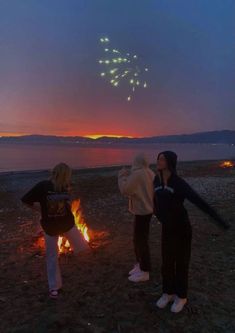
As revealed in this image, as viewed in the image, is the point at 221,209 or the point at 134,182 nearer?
the point at 134,182

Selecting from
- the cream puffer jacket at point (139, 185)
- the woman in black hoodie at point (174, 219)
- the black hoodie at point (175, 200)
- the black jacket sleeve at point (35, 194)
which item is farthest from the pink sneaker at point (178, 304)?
the black jacket sleeve at point (35, 194)

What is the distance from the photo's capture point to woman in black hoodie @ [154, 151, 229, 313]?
5.88m

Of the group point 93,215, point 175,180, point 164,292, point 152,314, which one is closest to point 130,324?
point 152,314

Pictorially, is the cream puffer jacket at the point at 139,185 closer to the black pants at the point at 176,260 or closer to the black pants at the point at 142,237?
the black pants at the point at 142,237

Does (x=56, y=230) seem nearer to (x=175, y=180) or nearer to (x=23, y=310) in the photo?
(x=23, y=310)

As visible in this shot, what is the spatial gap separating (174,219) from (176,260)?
0.67 m

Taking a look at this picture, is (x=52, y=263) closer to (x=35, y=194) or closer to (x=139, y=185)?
(x=35, y=194)

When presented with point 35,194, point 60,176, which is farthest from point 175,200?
point 35,194

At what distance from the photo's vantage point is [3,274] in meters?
7.95

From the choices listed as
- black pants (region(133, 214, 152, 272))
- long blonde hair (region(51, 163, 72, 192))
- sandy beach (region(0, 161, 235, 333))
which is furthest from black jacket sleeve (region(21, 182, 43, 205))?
black pants (region(133, 214, 152, 272))

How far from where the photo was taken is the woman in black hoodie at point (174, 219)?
231 inches

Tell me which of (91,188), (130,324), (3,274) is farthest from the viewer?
(91,188)

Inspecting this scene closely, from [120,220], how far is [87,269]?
573cm

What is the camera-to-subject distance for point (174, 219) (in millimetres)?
5867
